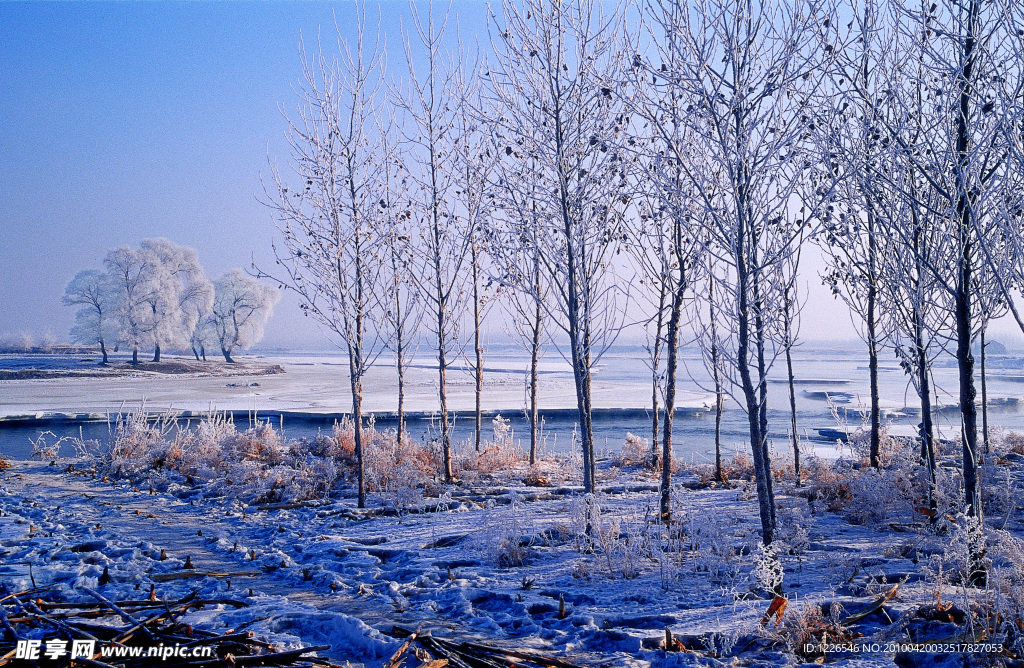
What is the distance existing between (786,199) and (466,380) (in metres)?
31.3

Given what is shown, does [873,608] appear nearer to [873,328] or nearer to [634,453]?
[873,328]

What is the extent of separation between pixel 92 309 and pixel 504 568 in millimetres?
47803

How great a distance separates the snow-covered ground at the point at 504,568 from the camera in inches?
148

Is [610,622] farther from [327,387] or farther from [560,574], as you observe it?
[327,387]

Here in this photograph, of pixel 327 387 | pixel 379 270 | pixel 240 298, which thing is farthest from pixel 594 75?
pixel 240 298

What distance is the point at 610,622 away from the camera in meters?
4.05

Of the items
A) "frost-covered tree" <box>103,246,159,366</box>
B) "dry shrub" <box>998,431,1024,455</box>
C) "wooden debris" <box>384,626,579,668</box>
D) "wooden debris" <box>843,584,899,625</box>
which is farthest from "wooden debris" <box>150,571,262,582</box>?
"frost-covered tree" <box>103,246,159,366</box>

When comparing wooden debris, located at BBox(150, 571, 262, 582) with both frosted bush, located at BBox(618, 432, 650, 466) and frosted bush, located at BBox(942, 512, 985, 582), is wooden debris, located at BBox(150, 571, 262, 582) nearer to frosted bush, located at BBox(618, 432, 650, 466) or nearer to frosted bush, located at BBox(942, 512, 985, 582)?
frosted bush, located at BBox(942, 512, 985, 582)

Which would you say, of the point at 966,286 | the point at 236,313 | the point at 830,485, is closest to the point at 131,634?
the point at 966,286

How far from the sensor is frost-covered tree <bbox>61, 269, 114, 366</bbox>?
139 ft

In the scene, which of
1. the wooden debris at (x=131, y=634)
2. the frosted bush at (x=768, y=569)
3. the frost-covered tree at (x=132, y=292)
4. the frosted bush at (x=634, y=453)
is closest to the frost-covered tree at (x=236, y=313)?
the frost-covered tree at (x=132, y=292)

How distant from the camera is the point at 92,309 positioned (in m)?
42.6

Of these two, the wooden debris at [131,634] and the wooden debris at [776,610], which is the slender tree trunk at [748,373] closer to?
the wooden debris at [776,610]

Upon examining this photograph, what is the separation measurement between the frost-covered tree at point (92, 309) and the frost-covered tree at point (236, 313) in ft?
23.6
